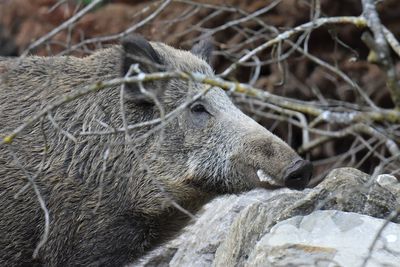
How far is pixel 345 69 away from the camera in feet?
29.2

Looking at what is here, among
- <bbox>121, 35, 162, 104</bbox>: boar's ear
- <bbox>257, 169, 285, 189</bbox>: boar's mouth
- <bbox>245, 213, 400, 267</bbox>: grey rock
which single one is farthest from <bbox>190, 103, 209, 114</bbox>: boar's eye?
<bbox>245, 213, 400, 267</bbox>: grey rock

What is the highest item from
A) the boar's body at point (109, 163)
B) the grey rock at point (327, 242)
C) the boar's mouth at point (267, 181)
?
the boar's body at point (109, 163)

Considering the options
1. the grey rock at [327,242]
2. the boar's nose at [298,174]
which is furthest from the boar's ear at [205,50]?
the grey rock at [327,242]

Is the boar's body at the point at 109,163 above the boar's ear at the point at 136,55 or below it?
below

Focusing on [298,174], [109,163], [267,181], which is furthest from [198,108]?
[298,174]

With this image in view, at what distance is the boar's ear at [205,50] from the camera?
6.31 meters

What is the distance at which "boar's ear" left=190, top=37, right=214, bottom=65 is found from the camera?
6.31 meters

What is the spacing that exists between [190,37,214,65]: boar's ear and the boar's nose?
5.44 feet

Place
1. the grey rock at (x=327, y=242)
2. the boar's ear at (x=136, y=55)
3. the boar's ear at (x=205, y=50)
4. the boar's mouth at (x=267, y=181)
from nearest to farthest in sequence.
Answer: the grey rock at (x=327, y=242) < the boar's mouth at (x=267, y=181) < the boar's ear at (x=136, y=55) < the boar's ear at (x=205, y=50)

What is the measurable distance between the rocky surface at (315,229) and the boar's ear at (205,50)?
4.17 ft

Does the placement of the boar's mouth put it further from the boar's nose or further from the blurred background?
the blurred background

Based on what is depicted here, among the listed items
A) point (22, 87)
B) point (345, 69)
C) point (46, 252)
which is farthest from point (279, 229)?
point (345, 69)

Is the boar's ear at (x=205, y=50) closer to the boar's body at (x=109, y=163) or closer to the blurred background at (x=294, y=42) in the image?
the boar's body at (x=109, y=163)

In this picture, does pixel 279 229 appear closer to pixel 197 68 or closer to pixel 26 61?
pixel 197 68
